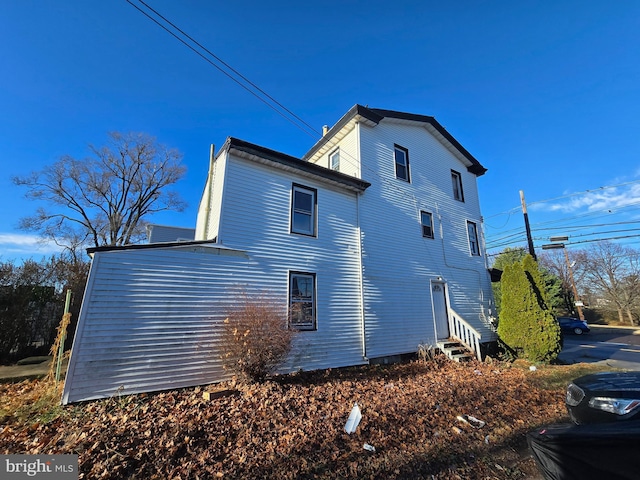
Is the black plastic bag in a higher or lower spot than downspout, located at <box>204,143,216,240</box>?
lower

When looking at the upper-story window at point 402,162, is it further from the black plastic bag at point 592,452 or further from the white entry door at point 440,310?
the black plastic bag at point 592,452

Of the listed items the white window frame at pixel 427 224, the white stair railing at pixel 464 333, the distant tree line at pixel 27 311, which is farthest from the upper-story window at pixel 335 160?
the distant tree line at pixel 27 311

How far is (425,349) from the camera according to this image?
1049cm

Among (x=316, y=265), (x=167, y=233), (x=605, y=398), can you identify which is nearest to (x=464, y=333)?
(x=316, y=265)

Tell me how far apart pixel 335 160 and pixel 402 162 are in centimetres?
311

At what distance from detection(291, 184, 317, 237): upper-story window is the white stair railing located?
751 cm

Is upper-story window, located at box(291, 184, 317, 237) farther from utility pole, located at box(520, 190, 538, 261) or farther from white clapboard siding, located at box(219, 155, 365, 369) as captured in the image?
utility pole, located at box(520, 190, 538, 261)

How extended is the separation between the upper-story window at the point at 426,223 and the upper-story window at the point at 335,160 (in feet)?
14.4

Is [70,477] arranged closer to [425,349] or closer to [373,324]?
[373,324]

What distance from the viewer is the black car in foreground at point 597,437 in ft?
7.19

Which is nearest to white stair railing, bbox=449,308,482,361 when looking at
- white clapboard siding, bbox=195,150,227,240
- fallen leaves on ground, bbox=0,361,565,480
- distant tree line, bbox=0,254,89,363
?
fallen leaves on ground, bbox=0,361,565,480

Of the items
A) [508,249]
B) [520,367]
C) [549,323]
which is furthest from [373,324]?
[508,249]

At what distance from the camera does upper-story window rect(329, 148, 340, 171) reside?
12.2m

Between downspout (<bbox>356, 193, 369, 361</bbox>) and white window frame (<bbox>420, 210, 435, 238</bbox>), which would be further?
white window frame (<bbox>420, 210, 435, 238</bbox>)
